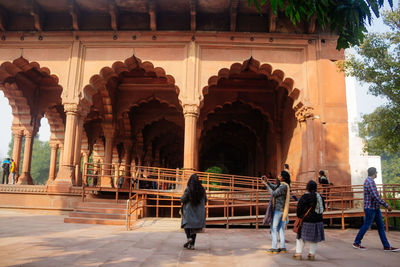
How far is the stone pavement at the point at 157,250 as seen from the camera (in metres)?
4.25

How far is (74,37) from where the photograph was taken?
11.9m

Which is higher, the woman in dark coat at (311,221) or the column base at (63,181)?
the column base at (63,181)

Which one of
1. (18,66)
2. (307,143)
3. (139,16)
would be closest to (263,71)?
(307,143)

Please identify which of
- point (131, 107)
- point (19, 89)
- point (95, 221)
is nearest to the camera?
point (95, 221)

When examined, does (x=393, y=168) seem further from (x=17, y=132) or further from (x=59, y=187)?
(x=59, y=187)

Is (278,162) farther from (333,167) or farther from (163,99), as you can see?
(163,99)

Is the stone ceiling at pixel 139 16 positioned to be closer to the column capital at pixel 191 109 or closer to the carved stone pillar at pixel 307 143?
the column capital at pixel 191 109

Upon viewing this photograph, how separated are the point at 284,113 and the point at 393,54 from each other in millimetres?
5342

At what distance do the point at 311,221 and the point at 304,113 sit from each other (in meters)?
7.24

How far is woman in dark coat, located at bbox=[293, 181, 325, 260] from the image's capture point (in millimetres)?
4484

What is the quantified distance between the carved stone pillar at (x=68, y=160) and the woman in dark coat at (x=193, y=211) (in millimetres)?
6745

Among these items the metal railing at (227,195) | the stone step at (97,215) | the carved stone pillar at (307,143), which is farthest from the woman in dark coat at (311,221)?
the carved stone pillar at (307,143)

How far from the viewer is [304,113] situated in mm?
11227

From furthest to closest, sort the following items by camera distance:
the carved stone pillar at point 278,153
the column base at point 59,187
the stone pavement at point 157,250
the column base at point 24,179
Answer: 1. the column base at point 24,179
2. the carved stone pillar at point 278,153
3. the column base at point 59,187
4. the stone pavement at point 157,250
